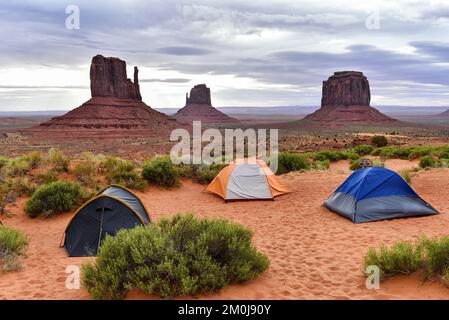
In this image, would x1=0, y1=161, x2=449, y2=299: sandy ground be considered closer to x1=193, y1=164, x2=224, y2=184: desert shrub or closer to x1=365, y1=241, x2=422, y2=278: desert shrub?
x1=365, y1=241, x2=422, y2=278: desert shrub

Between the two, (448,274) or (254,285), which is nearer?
(448,274)

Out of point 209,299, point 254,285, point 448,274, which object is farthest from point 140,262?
point 448,274

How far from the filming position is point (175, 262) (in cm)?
539

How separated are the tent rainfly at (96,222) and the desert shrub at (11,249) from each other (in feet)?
3.16

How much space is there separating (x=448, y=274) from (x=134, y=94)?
359 feet

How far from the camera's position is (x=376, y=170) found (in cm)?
1039

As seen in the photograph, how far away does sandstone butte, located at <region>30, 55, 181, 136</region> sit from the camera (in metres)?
84.2

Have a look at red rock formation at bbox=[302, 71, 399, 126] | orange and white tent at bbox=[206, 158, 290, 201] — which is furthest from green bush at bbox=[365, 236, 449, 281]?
red rock formation at bbox=[302, 71, 399, 126]

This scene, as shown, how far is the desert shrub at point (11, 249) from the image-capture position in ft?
22.4

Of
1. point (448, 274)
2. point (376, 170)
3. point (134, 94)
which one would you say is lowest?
point (448, 274)

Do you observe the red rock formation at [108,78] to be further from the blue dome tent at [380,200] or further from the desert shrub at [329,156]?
the blue dome tent at [380,200]

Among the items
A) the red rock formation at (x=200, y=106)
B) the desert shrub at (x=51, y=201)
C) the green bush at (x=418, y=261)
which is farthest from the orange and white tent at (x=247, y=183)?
the red rock formation at (x=200, y=106)

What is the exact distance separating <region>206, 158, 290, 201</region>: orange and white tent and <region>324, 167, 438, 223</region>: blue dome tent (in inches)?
136
